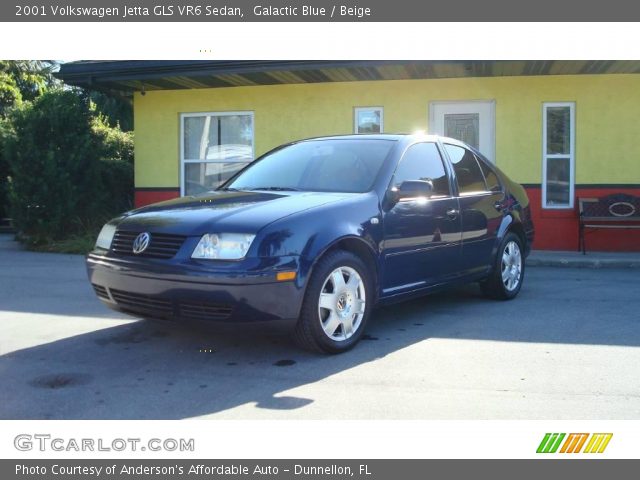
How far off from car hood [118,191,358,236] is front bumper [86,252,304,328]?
0.25 metres

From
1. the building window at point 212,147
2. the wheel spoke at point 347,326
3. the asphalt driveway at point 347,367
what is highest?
the building window at point 212,147

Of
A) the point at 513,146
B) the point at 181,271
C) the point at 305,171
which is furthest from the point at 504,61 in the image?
the point at 181,271

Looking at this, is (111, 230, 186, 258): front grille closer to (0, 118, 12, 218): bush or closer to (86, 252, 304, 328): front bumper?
(86, 252, 304, 328): front bumper

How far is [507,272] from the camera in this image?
696 cm

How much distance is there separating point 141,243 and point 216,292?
2.37 feet

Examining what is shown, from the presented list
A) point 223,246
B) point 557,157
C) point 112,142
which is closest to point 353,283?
point 223,246

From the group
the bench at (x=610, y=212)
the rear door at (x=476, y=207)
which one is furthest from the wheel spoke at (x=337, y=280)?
the bench at (x=610, y=212)

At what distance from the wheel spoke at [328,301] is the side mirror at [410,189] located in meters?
1.05

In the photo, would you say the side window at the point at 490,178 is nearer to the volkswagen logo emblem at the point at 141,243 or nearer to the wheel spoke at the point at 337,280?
the wheel spoke at the point at 337,280

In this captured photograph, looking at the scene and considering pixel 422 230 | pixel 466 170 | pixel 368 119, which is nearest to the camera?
pixel 422 230

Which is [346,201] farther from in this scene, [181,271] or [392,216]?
[181,271]

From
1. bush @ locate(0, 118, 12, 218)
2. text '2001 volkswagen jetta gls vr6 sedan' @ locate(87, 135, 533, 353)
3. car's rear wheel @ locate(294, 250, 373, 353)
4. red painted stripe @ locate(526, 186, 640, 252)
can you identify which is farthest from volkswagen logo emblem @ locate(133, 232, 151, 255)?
bush @ locate(0, 118, 12, 218)

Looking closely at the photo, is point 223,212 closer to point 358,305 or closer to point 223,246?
point 223,246

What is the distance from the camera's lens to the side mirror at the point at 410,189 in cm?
527
